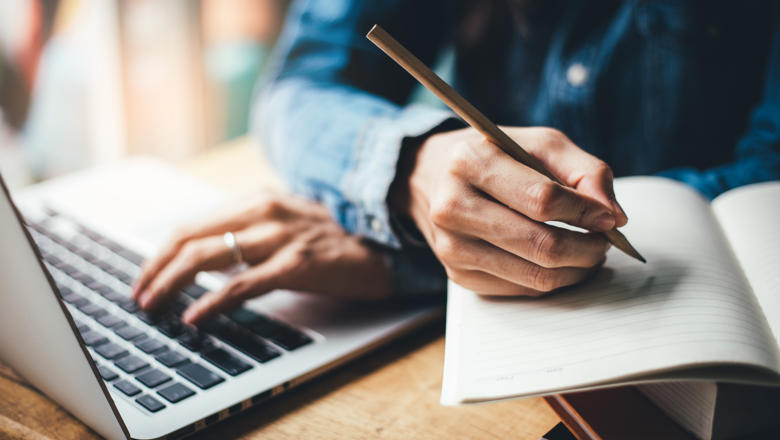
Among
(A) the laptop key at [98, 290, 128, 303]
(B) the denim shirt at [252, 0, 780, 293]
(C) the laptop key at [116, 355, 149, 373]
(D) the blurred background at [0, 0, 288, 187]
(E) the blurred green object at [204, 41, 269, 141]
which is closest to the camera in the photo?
(C) the laptop key at [116, 355, 149, 373]

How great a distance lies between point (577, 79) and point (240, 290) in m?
0.51

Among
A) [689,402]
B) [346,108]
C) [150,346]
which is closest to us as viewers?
[689,402]

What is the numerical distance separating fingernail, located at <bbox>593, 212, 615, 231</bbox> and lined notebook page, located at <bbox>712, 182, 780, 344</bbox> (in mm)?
106

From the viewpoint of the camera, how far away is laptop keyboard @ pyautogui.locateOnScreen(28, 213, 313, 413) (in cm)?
43

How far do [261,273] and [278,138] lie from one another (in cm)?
→ 28

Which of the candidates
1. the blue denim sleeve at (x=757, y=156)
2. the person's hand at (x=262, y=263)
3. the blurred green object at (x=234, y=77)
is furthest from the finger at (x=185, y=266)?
the blurred green object at (x=234, y=77)

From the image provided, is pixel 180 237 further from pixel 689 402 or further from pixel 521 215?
pixel 689 402

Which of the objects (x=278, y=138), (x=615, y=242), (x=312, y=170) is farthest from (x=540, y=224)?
(x=278, y=138)

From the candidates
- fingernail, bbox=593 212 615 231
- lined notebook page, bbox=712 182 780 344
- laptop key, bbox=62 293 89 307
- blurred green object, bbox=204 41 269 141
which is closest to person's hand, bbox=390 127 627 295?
fingernail, bbox=593 212 615 231

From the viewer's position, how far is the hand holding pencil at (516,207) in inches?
14.9

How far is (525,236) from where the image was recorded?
394 millimetres

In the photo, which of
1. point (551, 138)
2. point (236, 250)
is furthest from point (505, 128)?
point (236, 250)

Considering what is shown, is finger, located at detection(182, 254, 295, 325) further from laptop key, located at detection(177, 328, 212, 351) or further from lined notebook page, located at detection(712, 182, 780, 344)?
lined notebook page, located at detection(712, 182, 780, 344)

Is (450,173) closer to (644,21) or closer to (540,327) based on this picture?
(540,327)
